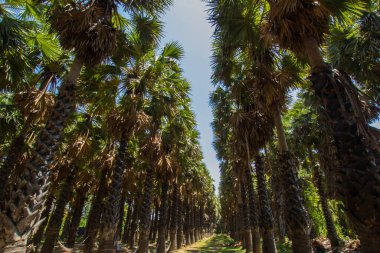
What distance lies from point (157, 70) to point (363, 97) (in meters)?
8.20

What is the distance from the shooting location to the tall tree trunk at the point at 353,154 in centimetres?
385

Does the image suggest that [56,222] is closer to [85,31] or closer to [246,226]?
[85,31]

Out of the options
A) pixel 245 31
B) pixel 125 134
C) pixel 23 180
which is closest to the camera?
pixel 23 180

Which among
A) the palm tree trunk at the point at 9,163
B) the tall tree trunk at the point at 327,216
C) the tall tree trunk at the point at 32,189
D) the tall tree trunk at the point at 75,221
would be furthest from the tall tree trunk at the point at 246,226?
the tall tree trunk at the point at 32,189

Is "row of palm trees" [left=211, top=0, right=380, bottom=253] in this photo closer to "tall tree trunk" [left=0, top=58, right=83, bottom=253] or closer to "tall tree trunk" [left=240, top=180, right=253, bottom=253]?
"tall tree trunk" [left=240, top=180, right=253, bottom=253]

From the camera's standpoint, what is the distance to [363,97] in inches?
208

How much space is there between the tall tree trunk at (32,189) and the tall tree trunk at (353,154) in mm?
6391

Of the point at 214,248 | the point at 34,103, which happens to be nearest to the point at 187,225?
the point at 214,248

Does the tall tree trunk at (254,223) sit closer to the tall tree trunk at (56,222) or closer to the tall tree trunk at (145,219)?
the tall tree trunk at (145,219)

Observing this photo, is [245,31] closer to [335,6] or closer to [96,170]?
[335,6]

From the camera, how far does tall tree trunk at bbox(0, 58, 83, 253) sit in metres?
5.21

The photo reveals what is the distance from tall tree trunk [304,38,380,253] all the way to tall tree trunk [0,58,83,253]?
6.39 m

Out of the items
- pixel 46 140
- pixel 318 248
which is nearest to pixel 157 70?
pixel 46 140

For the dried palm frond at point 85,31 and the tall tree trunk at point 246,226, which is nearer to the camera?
the dried palm frond at point 85,31
